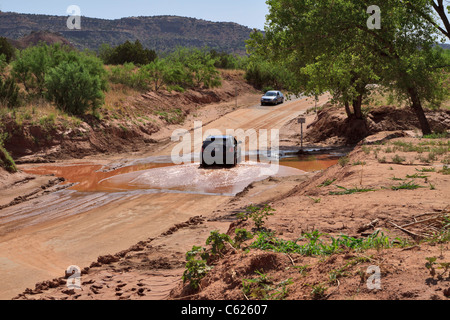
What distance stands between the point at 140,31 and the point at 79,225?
174 metres

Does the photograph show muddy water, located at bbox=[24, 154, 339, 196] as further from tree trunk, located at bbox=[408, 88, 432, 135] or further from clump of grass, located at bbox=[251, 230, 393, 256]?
clump of grass, located at bbox=[251, 230, 393, 256]

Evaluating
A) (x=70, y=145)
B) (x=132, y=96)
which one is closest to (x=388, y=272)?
(x=70, y=145)

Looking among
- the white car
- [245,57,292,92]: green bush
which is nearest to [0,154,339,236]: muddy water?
the white car

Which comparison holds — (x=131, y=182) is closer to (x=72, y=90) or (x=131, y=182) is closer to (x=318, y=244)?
(x=72, y=90)

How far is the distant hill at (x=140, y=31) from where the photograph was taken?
476ft

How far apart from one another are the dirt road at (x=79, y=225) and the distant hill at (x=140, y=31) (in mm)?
126381

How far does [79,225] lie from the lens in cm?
1343

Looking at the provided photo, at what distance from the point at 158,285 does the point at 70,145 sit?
2158 cm

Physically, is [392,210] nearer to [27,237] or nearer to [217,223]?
[217,223]

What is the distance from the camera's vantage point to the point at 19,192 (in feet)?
60.6

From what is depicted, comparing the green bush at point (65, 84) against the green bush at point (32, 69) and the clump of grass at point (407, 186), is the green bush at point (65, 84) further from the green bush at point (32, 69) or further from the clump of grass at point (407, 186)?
the clump of grass at point (407, 186)

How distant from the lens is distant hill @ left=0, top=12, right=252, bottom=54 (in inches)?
5714

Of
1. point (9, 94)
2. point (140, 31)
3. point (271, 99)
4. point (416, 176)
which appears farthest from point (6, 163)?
point (140, 31)

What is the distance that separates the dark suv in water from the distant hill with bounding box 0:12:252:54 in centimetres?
12216
